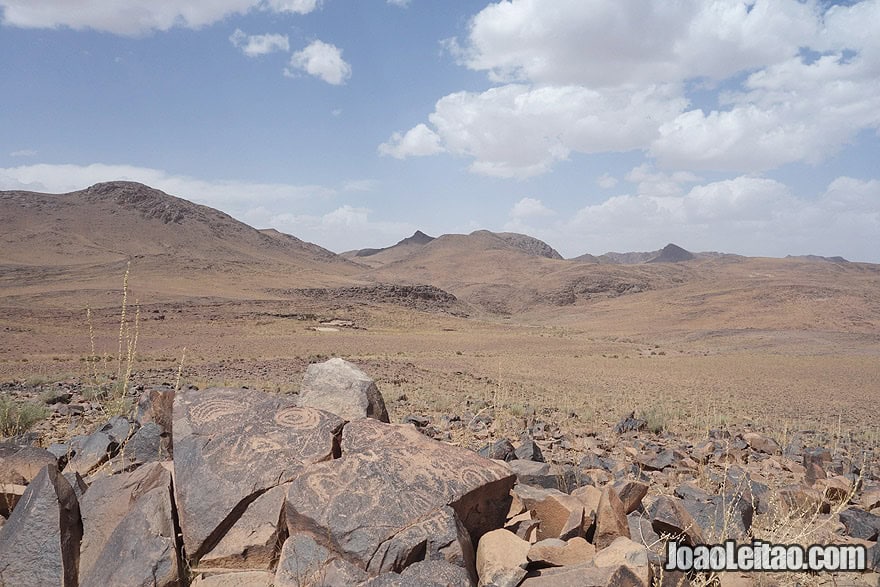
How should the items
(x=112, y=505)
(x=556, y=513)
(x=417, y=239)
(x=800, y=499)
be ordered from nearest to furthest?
(x=112, y=505), (x=556, y=513), (x=800, y=499), (x=417, y=239)

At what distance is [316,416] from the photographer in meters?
4.11

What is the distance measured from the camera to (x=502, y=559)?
10.2 feet

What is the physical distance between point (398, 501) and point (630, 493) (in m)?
1.87

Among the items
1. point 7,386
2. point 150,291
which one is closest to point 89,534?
point 7,386

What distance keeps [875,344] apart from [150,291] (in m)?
56.7

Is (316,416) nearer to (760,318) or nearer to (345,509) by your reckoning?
(345,509)

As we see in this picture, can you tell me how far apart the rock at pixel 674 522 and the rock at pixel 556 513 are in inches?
19.2

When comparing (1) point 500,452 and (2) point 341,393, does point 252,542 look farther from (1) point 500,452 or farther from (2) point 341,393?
(1) point 500,452

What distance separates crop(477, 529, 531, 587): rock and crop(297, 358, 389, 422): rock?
2074 millimetres

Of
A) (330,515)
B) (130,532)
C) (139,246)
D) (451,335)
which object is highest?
(139,246)

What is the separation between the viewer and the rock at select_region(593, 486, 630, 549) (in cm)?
347

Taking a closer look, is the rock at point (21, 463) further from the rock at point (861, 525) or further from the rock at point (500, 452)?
the rock at point (861, 525)

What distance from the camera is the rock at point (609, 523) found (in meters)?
3.47

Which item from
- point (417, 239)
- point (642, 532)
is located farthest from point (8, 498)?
point (417, 239)
